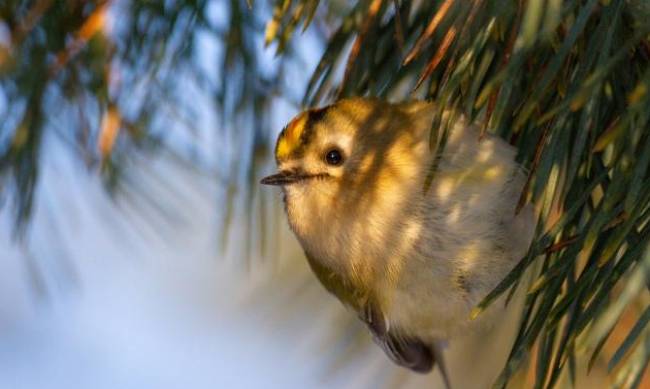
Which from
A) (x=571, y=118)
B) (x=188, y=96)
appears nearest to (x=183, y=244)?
(x=188, y=96)

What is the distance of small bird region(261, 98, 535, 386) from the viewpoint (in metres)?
1.02

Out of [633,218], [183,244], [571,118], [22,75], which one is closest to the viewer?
[633,218]

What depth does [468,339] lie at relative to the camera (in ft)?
3.94

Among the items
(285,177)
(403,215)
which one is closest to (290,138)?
(285,177)

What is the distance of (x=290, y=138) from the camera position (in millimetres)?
1203

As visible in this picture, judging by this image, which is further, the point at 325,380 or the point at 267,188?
the point at 267,188

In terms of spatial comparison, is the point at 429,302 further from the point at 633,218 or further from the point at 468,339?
the point at 633,218

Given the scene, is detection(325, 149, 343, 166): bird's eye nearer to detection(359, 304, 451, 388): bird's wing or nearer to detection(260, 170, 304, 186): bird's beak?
detection(260, 170, 304, 186): bird's beak

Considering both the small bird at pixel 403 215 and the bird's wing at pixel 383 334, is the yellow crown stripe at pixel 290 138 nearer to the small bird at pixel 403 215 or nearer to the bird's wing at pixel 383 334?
the small bird at pixel 403 215

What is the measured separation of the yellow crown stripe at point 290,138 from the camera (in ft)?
3.94

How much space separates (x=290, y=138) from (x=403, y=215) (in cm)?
22

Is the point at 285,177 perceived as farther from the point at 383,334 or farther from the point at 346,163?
the point at 383,334

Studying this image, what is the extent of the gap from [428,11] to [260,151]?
0.25m

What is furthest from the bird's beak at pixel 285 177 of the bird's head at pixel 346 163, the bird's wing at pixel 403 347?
the bird's wing at pixel 403 347
